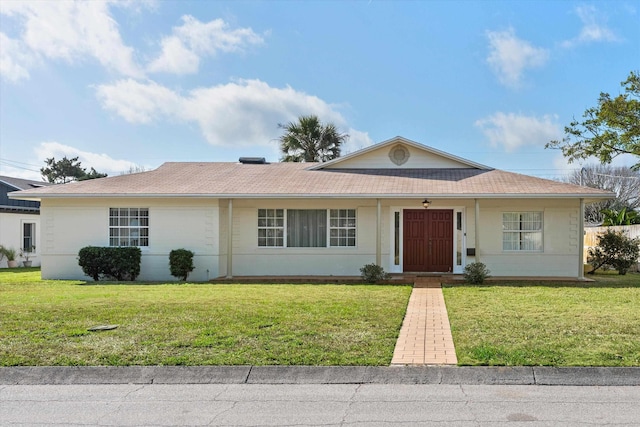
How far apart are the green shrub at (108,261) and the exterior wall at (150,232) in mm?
569

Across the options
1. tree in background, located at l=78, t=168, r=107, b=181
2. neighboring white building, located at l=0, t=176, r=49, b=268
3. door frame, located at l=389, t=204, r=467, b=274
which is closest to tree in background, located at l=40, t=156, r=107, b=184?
tree in background, located at l=78, t=168, r=107, b=181

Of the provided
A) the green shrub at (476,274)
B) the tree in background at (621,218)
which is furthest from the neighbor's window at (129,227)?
the tree in background at (621,218)

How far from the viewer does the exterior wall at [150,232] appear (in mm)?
17344

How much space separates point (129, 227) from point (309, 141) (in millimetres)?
13646

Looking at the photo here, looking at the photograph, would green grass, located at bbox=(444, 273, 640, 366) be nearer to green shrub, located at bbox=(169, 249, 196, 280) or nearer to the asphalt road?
the asphalt road

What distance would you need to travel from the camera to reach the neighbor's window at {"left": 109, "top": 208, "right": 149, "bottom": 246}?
17.6m

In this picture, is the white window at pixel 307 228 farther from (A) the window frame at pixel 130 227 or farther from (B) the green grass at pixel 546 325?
(B) the green grass at pixel 546 325

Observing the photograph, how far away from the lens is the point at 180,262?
16781mm

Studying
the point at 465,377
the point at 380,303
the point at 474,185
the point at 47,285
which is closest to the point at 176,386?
the point at 465,377

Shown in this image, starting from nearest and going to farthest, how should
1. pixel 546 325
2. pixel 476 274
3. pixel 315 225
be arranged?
pixel 546 325
pixel 476 274
pixel 315 225

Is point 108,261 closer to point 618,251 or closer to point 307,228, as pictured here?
point 307,228

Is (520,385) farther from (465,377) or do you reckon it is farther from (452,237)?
(452,237)

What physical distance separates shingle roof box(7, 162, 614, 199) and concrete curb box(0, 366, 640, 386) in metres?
10.2

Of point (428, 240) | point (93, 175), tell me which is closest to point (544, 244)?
point (428, 240)
